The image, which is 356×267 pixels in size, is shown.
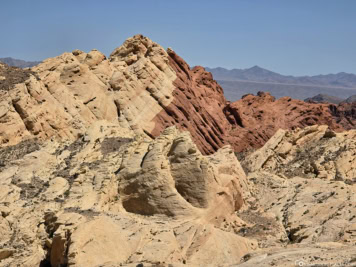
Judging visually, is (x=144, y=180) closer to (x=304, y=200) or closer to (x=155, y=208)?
(x=155, y=208)

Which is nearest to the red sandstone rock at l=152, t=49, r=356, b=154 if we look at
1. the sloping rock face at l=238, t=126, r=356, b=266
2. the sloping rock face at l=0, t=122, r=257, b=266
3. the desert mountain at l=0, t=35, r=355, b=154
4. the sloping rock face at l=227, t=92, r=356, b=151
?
the sloping rock face at l=227, t=92, r=356, b=151

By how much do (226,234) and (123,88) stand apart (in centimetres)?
2669

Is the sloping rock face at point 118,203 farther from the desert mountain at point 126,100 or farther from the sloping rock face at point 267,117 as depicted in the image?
the sloping rock face at point 267,117

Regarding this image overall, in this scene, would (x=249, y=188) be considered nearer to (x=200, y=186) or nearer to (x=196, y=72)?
(x=200, y=186)

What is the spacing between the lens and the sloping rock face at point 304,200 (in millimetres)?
24803

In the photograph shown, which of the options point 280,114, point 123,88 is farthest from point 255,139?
point 123,88

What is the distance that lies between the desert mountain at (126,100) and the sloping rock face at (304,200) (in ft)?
32.0

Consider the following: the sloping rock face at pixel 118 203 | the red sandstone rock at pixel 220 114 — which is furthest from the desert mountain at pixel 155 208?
the red sandstone rock at pixel 220 114

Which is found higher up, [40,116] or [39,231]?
[40,116]

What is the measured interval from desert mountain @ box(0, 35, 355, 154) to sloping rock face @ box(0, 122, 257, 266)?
131 inches

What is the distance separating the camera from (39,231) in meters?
30.9

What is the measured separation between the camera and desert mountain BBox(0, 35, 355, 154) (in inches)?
1786

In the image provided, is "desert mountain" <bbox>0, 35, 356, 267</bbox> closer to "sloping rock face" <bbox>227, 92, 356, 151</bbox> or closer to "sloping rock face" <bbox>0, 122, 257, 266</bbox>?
"sloping rock face" <bbox>0, 122, 257, 266</bbox>

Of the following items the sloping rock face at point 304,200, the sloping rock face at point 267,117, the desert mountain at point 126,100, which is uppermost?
the desert mountain at point 126,100
